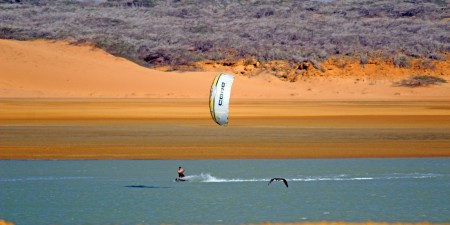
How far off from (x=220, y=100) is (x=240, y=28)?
6265 centimetres

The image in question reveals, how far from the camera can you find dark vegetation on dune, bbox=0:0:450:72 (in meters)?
69.5

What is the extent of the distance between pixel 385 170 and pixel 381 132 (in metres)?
7.94

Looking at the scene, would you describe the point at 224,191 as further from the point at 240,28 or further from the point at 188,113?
the point at 240,28

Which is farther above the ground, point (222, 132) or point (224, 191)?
point (224, 191)

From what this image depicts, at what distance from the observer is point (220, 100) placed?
1908 cm

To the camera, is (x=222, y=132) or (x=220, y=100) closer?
(x=220, y=100)

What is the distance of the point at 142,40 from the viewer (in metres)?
73.2

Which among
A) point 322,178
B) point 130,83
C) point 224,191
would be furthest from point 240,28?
point 224,191

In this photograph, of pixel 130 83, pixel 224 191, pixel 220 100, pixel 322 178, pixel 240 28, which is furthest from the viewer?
pixel 240 28

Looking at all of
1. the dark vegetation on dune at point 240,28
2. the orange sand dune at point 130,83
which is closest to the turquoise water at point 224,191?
the orange sand dune at point 130,83

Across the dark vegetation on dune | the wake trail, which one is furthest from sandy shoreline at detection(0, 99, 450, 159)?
the dark vegetation on dune

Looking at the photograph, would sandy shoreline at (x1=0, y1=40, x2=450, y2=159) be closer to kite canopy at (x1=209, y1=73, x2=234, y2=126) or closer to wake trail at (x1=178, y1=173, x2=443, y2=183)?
wake trail at (x1=178, y1=173, x2=443, y2=183)

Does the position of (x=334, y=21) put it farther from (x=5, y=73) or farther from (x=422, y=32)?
(x=5, y=73)

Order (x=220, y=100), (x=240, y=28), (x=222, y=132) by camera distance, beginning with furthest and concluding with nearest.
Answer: (x=240, y=28) → (x=222, y=132) → (x=220, y=100)
